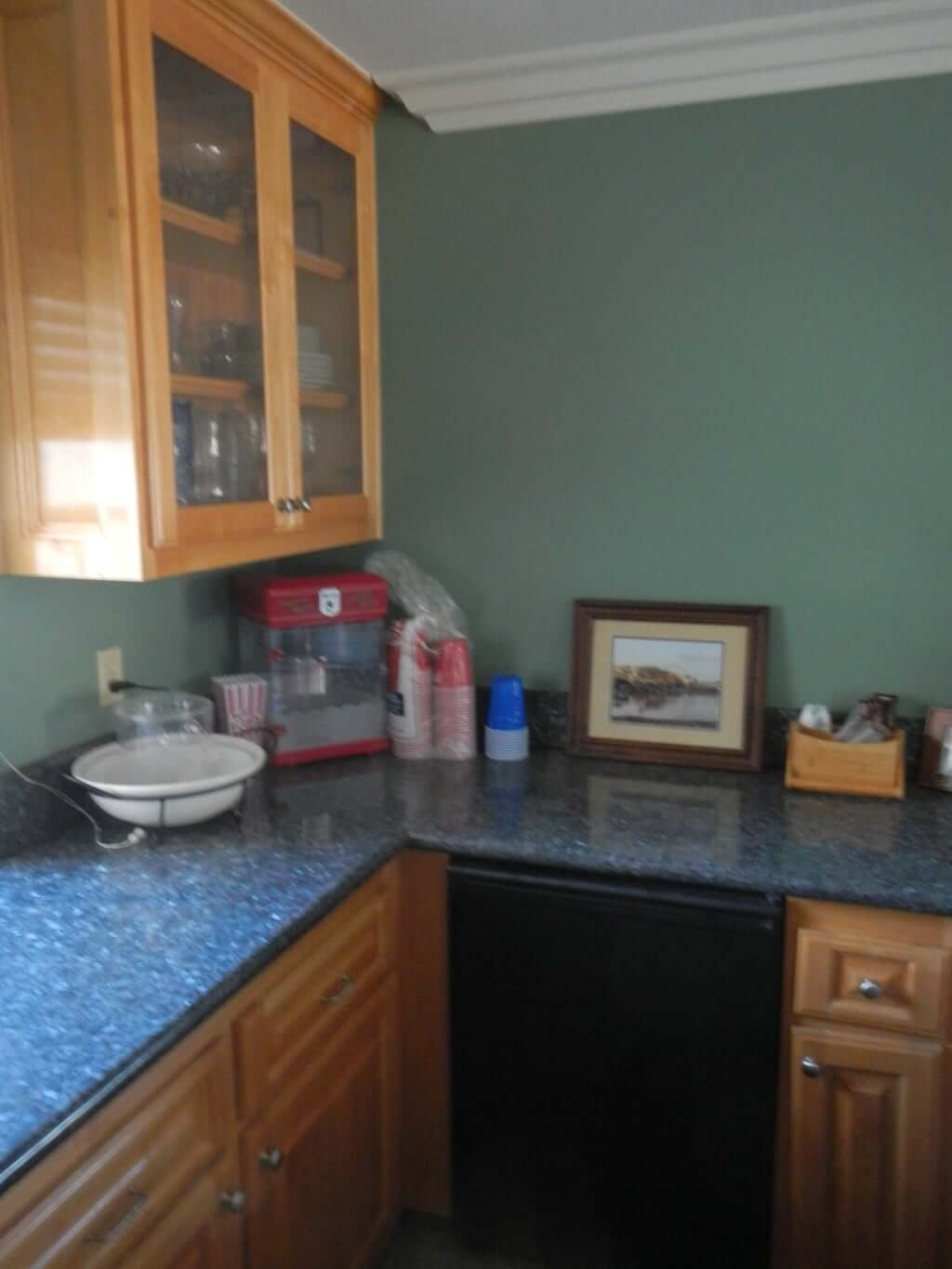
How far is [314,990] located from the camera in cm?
154

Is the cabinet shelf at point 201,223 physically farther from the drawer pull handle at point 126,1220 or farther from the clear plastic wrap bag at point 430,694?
the drawer pull handle at point 126,1220

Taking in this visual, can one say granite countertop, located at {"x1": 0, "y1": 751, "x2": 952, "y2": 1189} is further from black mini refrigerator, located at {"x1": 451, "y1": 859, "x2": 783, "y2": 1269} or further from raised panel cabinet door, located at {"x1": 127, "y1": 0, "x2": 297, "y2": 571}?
raised panel cabinet door, located at {"x1": 127, "y1": 0, "x2": 297, "y2": 571}

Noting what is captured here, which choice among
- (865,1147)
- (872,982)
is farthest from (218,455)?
(865,1147)

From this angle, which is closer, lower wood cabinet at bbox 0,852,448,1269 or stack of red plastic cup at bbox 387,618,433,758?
lower wood cabinet at bbox 0,852,448,1269

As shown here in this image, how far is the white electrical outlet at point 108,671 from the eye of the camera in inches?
74.2

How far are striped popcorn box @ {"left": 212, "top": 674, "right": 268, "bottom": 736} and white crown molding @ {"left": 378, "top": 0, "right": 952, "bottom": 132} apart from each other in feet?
4.05

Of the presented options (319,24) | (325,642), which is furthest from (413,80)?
(325,642)

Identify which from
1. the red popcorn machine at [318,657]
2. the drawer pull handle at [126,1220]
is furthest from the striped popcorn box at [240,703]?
the drawer pull handle at [126,1220]

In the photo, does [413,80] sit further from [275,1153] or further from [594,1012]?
[275,1153]

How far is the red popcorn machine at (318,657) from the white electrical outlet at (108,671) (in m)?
0.31

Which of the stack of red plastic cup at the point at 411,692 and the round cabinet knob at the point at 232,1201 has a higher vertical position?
the stack of red plastic cup at the point at 411,692

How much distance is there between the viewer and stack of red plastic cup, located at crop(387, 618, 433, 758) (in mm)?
2191

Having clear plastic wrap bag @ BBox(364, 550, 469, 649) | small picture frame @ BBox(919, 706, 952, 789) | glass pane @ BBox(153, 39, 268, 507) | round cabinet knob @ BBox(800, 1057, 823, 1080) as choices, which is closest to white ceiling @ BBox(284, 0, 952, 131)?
glass pane @ BBox(153, 39, 268, 507)

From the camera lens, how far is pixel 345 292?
216cm
